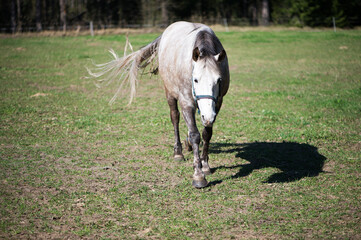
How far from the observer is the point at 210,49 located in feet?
Answer: 15.1

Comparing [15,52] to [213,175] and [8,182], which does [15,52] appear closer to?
[8,182]

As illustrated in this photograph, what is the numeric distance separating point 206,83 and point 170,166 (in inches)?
76.8

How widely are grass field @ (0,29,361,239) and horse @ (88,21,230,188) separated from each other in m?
0.43

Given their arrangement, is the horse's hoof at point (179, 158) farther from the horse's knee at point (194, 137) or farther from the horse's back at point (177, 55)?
the horse's back at point (177, 55)

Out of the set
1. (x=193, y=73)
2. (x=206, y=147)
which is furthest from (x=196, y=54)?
(x=206, y=147)

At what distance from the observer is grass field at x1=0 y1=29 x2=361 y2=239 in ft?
12.6

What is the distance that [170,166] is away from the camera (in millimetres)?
5652

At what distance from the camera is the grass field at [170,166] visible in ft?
12.6

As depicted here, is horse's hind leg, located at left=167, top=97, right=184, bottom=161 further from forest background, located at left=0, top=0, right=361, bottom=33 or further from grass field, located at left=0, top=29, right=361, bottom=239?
forest background, located at left=0, top=0, right=361, bottom=33

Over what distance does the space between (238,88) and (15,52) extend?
14.3 meters

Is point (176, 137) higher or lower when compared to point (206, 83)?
lower

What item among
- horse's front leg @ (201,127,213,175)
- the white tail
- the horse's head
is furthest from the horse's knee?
the white tail

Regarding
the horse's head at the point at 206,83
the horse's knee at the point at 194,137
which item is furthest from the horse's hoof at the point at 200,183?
the horse's head at the point at 206,83

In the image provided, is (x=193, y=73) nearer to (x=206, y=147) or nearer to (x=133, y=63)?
(x=206, y=147)
